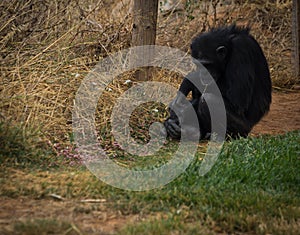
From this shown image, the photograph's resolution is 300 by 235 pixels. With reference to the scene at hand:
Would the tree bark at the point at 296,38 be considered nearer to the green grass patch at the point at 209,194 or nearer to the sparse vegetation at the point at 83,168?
the sparse vegetation at the point at 83,168

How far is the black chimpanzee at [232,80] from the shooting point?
19.3 feet

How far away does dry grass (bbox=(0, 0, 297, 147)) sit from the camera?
528cm

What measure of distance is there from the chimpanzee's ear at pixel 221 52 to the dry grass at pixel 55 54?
43.2 inches

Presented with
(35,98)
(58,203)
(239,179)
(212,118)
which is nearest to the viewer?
(58,203)

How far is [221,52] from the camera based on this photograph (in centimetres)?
595

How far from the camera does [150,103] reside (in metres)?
6.59

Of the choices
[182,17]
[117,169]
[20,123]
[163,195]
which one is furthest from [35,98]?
[182,17]

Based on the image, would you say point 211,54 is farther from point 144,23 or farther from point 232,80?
point 144,23

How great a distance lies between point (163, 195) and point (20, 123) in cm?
160

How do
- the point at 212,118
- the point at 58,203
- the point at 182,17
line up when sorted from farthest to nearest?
1. the point at 182,17
2. the point at 212,118
3. the point at 58,203

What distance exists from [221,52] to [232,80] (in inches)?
13.2

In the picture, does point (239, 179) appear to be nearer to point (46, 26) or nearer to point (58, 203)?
point (58, 203)

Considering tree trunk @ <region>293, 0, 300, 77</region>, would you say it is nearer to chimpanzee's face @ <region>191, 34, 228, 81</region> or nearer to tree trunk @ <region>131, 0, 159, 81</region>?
tree trunk @ <region>131, 0, 159, 81</region>

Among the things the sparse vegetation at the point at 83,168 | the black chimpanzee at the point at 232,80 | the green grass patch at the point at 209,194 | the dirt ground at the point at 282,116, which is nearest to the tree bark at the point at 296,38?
the dirt ground at the point at 282,116
